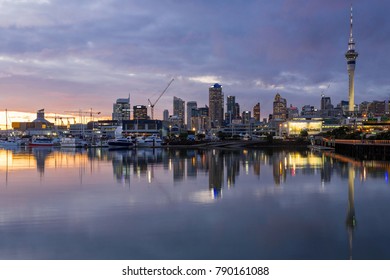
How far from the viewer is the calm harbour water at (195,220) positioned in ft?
42.9

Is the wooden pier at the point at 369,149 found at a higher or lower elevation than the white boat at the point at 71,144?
higher

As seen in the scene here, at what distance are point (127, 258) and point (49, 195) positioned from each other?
43.9ft

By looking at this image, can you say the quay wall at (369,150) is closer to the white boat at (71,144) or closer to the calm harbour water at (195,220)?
the calm harbour water at (195,220)

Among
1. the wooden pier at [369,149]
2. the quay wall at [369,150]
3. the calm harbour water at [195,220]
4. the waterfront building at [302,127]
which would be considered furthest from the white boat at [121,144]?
the waterfront building at [302,127]

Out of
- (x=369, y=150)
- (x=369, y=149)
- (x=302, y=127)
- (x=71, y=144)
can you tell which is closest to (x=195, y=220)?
(x=369, y=150)

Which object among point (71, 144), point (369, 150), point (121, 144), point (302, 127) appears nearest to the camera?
Result: point (369, 150)

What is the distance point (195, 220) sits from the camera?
1717 cm

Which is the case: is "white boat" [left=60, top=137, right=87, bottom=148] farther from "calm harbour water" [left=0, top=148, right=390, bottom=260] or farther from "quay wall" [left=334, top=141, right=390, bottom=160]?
"calm harbour water" [left=0, top=148, right=390, bottom=260]

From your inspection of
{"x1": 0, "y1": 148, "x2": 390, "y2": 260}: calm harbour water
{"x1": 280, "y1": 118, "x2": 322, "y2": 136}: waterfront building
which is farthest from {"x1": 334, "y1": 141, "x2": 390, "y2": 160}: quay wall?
{"x1": 280, "y1": 118, "x2": 322, "y2": 136}: waterfront building

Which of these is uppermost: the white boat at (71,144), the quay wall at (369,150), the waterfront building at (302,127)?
the waterfront building at (302,127)

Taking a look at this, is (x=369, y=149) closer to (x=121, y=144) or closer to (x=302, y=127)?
(x=121, y=144)
